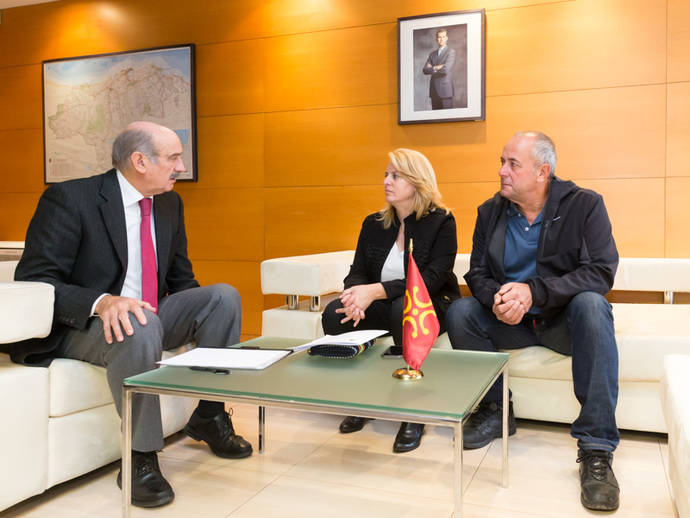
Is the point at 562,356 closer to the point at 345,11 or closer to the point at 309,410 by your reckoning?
the point at 309,410

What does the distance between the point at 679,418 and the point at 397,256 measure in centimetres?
170

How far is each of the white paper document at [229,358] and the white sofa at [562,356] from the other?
1.06m

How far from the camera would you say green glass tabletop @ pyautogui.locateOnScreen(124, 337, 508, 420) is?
4.95 ft

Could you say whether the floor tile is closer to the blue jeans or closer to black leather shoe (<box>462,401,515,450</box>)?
black leather shoe (<box>462,401,515,450</box>)

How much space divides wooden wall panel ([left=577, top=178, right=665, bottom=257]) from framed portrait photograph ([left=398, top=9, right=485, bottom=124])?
92 centimetres

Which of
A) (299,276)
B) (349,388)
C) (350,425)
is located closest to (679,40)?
(299,276)

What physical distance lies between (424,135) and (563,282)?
73.2 inches

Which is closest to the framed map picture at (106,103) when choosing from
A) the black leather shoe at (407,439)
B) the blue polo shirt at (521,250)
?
the blue polo shirt at (521,250)

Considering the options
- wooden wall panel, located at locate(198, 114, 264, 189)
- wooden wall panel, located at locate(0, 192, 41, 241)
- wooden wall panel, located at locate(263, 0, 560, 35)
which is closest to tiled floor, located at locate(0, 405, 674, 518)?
wooden wall panel, located at locate(198, 114, 264, 189)

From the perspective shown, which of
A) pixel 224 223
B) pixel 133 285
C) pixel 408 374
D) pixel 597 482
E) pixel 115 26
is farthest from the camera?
pixel 115 26

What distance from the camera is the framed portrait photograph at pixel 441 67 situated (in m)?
3.85

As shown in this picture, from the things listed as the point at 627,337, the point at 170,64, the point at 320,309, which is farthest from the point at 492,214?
the point at 170,64

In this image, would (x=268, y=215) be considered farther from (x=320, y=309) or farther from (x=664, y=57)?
(x=664, y=57)

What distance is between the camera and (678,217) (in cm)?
358
